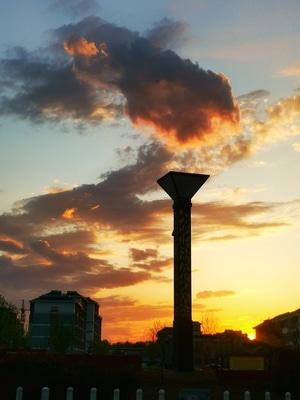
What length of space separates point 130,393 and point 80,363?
7.27 feet

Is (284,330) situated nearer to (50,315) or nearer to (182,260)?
(50,315)

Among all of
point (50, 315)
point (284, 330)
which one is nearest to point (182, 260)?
point (284, 330)

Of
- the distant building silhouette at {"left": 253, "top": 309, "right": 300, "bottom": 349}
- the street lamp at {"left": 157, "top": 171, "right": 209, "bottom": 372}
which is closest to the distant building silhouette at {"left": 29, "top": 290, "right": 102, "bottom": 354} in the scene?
the distant building silhouette at {"left": 253, "top": 309, "right": 300, "bottom": 349}

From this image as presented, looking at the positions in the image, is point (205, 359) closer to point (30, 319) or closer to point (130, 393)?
point (30, 319)

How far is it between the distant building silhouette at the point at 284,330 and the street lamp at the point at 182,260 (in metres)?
67.7

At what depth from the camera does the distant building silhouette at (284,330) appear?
103 meters

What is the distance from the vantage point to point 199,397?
659 inches

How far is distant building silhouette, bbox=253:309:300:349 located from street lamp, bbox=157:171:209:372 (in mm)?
67724

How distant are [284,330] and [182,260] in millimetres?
84750

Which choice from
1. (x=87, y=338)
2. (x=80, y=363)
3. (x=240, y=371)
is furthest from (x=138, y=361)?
(x=87, y=338)

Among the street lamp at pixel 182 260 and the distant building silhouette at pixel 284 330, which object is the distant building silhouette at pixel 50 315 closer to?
the distant building silhouette at pixel 284 330

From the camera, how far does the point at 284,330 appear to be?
372 ft

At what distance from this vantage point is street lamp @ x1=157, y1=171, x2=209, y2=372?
34.2 metres

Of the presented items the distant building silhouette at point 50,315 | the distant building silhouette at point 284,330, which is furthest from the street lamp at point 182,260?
the distant building silhouette at point 50,315
